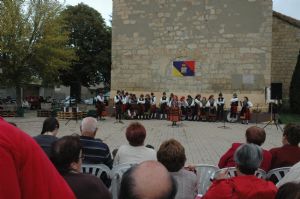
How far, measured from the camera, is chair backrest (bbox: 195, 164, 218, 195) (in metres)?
4.82

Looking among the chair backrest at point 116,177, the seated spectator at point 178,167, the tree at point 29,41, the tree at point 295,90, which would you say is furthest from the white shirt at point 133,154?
the tree at point 29,41

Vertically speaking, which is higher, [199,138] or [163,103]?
[163,103]

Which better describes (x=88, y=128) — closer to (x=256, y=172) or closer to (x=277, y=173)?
(x=256, y=172)

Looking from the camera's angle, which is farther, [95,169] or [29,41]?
[29,41]

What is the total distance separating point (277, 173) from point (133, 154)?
163cm

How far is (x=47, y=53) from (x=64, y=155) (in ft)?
82.5

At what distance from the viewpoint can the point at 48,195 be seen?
1404mm

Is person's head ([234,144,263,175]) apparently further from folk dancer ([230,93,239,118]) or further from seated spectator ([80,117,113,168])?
folk dancer ([230,93,239,118])

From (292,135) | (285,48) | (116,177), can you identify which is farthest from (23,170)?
(285,48)

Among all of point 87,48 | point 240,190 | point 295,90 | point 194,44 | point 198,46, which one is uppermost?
point 87,48

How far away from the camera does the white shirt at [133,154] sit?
16.2ft

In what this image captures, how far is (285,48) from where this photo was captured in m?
25.0

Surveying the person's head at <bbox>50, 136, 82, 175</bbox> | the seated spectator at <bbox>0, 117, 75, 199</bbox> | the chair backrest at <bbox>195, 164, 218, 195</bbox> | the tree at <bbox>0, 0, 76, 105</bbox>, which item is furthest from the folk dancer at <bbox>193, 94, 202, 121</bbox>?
the seated spectator at <bbox>0, 117, 75, 199</bbox>

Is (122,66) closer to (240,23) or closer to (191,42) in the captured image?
(191,42)
